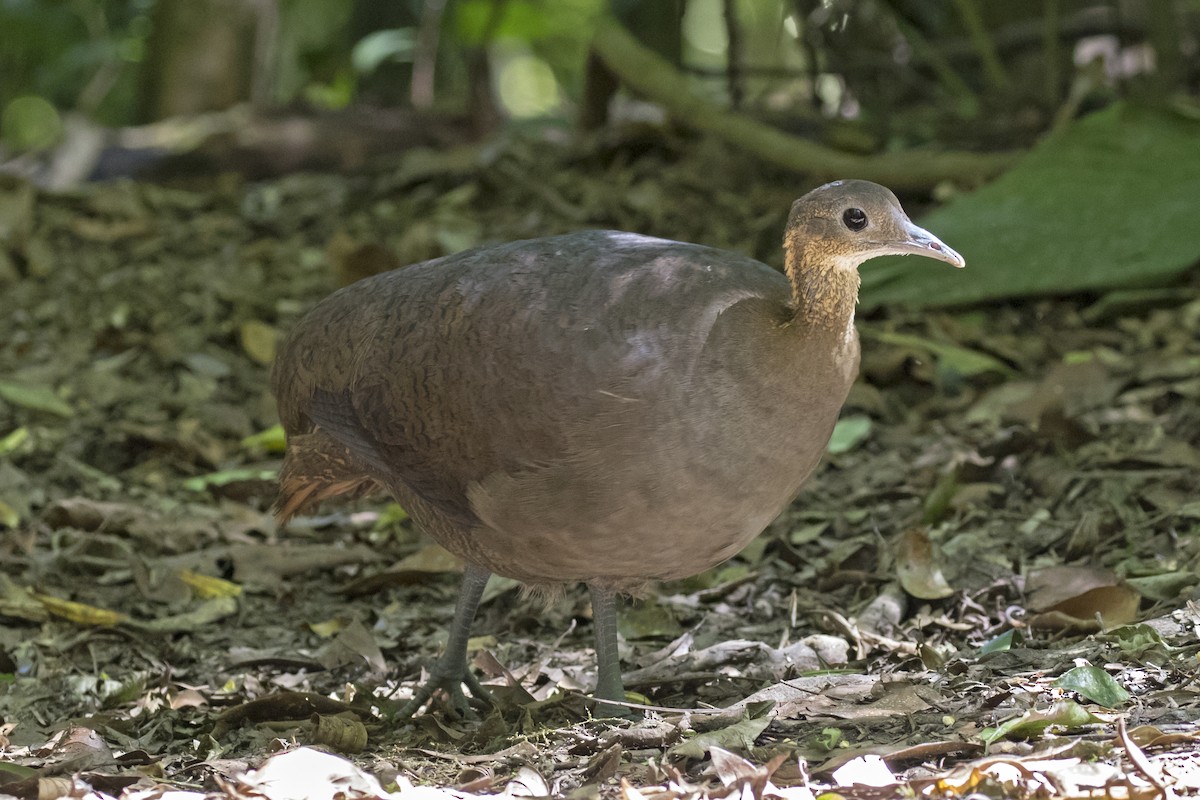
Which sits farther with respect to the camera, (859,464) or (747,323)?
(859,464)

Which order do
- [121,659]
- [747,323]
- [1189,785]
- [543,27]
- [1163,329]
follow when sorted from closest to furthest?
[1189,785], [747,323], [121,659], [1163,329], [543,27]

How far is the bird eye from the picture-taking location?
318 centimetres

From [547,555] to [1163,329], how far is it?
316cm

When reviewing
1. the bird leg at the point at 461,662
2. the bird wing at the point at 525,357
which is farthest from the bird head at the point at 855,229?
the bird leg at the point at 461,662

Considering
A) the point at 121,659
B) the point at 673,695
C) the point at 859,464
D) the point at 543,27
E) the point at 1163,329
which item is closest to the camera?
the point at 673,695

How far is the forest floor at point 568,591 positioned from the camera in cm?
298

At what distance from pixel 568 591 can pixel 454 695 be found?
28.0 inches

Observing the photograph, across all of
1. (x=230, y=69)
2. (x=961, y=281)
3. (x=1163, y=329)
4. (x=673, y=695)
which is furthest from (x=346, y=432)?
(x=230, y=69)

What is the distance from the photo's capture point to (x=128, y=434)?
18.1 ft

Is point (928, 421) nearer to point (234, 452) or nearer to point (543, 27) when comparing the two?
point (234, 452)

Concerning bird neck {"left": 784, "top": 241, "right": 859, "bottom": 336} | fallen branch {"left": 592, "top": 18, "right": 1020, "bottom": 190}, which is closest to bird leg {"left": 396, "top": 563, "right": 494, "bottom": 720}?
bird neck {"left": 784, "top": 241, "right": 859, "bottom": 336}

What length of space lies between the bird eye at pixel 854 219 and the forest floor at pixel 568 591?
3.40 ft

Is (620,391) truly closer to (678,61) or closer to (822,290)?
(822,290)

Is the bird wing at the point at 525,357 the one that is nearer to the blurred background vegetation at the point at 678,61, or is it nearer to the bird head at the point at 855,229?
the bird head at the point at 855,229
